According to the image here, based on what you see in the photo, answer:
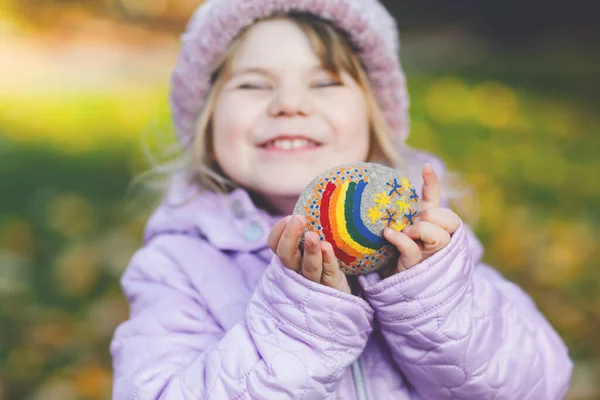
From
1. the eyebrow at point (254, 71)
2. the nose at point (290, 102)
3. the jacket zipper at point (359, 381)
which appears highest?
the eyebrow at point (254, 71)

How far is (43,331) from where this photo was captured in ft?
8.75

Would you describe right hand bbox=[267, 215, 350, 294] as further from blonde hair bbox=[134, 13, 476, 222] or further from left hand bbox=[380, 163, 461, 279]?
blonde hair bbox=[134, 13, 476, 222]

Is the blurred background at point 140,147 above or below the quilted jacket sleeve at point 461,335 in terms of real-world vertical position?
below

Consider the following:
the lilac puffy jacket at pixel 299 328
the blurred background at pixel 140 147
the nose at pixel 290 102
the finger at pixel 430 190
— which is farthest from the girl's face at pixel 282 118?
the blurred background at pixel 140 147

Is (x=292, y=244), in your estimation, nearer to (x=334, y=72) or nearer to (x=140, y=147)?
(x=334, y=72)

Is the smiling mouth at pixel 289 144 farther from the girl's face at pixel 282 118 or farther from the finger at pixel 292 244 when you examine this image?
the finger at pixel 292 244

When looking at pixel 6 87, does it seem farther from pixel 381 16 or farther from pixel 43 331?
pixel 381 16

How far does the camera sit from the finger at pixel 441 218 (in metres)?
1.32

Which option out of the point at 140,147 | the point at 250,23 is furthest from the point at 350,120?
the point at 140,147

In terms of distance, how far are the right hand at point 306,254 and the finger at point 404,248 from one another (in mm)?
107

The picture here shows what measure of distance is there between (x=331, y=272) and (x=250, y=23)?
0.81 meters

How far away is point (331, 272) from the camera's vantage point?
1.27 m

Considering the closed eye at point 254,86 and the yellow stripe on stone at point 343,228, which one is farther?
the closed eye at point 254,86

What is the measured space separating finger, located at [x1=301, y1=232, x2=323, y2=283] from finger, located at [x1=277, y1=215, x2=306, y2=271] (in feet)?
0.07
